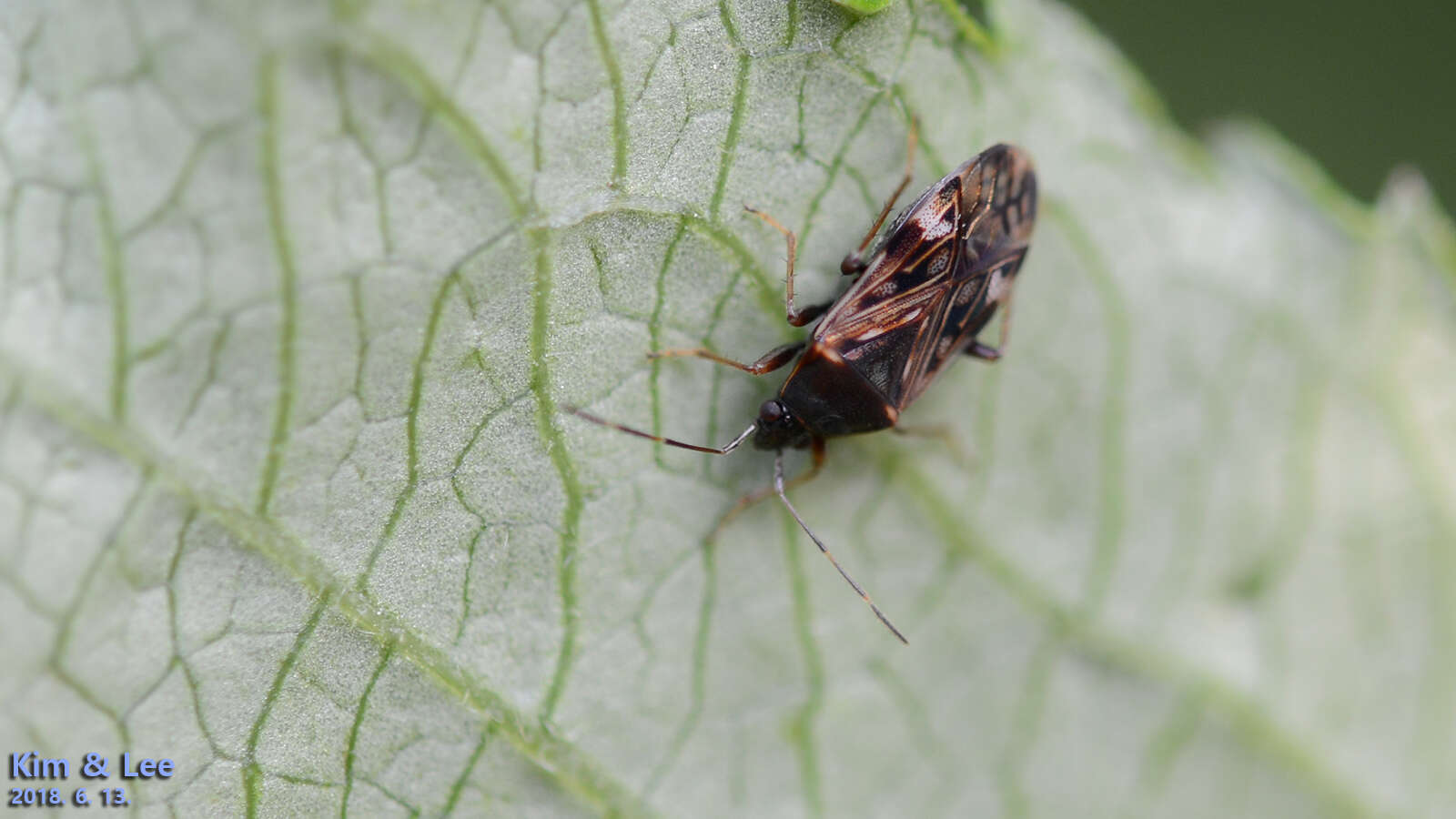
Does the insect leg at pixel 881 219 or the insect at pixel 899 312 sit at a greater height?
the insect leg at pixel 881 219

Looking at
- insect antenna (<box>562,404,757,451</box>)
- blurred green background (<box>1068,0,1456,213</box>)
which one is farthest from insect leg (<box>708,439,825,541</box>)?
blurred green background (<box>1068,0,1456,213</box>)

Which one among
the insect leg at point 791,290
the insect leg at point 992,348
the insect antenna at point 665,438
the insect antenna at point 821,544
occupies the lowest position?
the insect antenna at point 821,544

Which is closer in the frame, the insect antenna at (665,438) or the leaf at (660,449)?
the leaf at (660,449)

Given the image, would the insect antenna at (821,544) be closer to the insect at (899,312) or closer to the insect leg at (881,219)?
the insect at (899,312)

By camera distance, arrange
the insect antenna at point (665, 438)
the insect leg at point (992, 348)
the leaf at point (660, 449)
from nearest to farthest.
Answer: the leaf at point (660, 449) → the insect antenna at point (665, 438) → the insect leg at point (992, 348)

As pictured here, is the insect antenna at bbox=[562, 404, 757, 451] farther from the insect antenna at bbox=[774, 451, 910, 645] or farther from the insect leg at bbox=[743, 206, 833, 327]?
the insect leg at bbox=[743, 206, 833, 327]

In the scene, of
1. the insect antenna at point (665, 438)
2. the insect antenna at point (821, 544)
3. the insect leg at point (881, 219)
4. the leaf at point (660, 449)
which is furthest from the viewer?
the insect antenna at point (821, 544)

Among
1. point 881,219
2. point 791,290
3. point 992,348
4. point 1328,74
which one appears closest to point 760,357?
point 791,290

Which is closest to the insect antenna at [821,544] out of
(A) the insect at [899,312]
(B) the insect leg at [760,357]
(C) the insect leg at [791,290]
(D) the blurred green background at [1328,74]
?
(A) the insect at [899,312]
